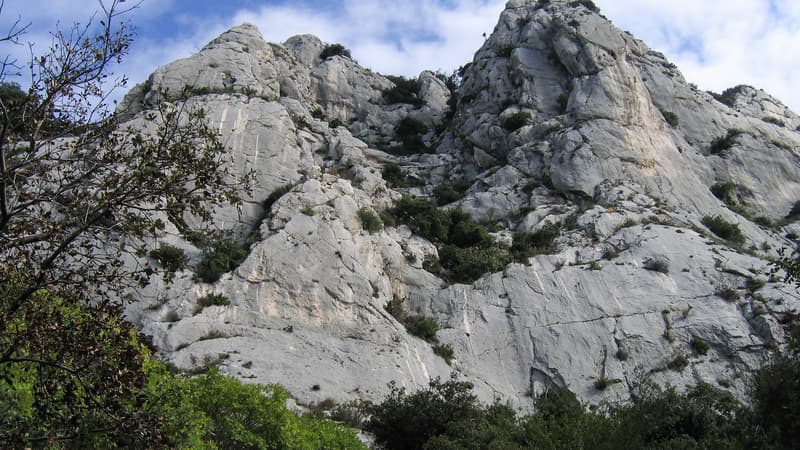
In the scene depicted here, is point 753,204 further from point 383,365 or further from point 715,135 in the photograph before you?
point 383,365

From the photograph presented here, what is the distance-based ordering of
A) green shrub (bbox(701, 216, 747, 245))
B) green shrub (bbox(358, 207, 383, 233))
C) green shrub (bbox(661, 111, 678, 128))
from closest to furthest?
green shrub (bbox(358, 207, 383, 233)), green shrub (bbox(701, 216, 747, 245)), green shrub (bbox(661, 111, 678, 128))

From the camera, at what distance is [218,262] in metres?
23.2

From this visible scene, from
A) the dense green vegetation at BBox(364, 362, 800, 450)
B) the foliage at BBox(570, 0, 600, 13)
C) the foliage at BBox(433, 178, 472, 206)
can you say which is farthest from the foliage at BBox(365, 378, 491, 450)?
→ the foliage at BBox(570, 0, 600, 13)

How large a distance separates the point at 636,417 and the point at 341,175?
2015cm

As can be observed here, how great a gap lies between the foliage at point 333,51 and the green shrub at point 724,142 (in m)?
27.4

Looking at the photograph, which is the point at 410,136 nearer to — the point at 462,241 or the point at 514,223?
the point at 514,223

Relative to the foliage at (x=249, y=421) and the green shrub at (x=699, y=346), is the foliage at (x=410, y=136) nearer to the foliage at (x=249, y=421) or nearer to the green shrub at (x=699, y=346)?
the green shrub at (x=699, y=346)

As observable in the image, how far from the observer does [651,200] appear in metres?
33.4

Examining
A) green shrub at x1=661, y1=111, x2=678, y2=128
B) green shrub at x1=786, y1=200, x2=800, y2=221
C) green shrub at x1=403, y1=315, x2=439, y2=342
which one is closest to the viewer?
green shrub at x1=403, y1=315, x2=439, y2=342

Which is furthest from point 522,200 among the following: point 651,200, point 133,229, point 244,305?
point 133,229

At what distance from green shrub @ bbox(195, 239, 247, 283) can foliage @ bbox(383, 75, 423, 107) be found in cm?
2818

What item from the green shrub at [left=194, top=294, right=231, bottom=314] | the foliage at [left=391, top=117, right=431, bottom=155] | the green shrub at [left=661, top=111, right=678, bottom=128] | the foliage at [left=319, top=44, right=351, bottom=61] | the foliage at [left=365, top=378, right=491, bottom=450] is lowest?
the foliage at [left=365, top=378, right=491, bottom=450]

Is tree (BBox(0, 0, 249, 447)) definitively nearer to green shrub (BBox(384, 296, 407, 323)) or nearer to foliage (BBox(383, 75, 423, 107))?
green shrub (BBox(384, 296, 407, 323))

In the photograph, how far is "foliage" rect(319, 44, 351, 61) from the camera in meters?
51.4
